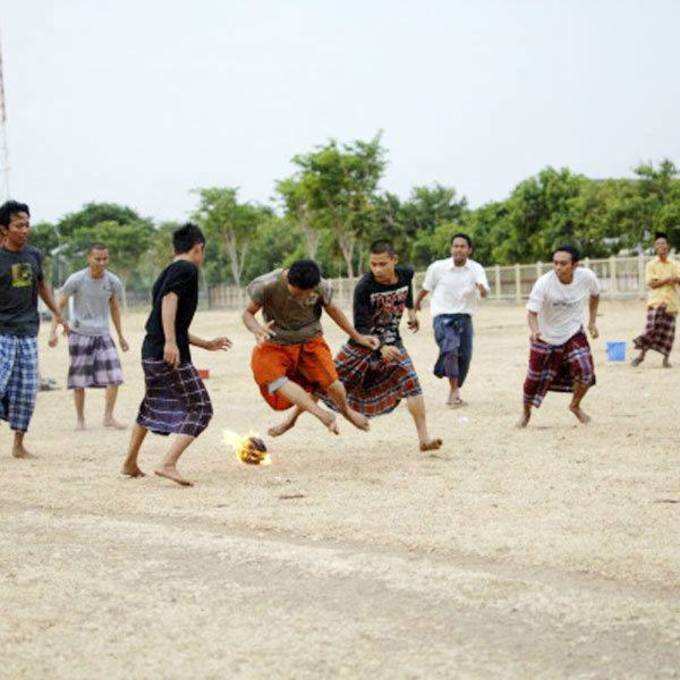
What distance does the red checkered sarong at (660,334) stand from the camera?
1584 centimetres

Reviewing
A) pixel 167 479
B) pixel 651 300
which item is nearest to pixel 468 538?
pixel 167 479

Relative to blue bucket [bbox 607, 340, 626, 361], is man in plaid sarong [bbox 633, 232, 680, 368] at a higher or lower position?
higher

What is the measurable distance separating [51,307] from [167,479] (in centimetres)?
248

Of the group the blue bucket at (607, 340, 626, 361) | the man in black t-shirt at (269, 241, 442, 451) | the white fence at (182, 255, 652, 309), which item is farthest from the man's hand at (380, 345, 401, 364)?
the white fence at (182, 255, 652, 309)

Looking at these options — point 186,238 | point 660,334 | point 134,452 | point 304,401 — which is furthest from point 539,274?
point 186,238

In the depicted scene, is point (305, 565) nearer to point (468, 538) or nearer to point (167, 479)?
point (468, 538)

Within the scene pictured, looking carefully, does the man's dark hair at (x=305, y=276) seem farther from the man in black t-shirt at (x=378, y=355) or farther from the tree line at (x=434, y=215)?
the tree line at (x=434, y=215)

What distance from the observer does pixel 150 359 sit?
7.66 m

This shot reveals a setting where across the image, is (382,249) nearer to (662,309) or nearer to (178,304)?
(178,304)

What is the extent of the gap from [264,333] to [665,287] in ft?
31.3

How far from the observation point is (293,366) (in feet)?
27.6

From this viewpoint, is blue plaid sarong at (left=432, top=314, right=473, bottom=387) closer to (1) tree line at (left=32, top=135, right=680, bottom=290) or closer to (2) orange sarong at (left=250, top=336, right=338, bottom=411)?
(2) orange sarong at (left=250, top=336, right=338, bottom=411)

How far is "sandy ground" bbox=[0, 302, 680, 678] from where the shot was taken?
155 inches

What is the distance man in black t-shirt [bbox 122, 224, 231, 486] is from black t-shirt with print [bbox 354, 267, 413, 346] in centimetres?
148
